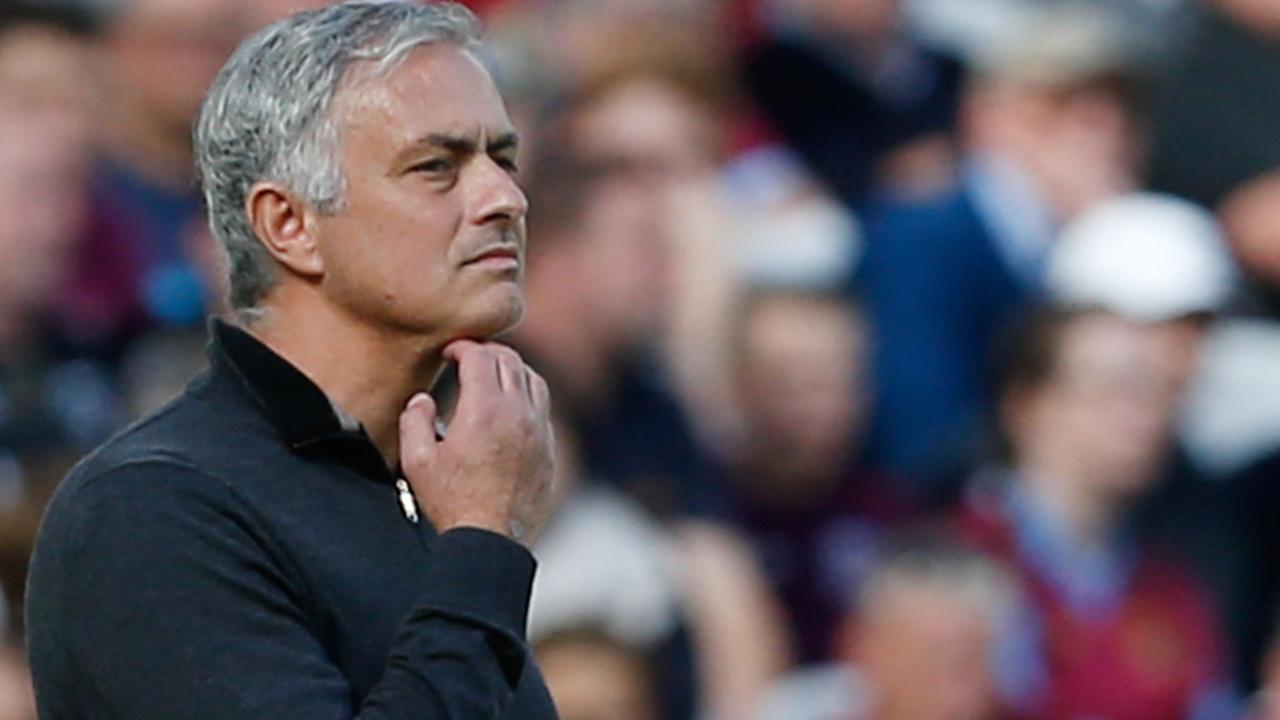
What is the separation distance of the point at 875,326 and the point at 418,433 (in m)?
3.20

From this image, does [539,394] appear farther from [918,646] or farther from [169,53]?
[918,646]

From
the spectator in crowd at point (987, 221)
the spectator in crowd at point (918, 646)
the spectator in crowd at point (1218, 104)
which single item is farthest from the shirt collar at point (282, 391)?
the spectator in crowd at point (1218, 104)

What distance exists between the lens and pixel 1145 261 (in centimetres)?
521

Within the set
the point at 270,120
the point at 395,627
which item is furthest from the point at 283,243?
the point at 395,627

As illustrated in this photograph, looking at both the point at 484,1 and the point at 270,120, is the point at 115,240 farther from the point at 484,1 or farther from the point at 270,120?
Answer: the point at 270,120

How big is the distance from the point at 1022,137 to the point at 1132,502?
0.77m

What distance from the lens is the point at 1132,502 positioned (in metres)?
5.18

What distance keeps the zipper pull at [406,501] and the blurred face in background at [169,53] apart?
251 centimetres

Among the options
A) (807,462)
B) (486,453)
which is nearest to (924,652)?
(807,462)

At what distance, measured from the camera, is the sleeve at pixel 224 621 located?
1738 millimetres

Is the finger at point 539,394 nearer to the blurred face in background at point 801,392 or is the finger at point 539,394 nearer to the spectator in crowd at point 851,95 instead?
the blurred face in background at point 801,392

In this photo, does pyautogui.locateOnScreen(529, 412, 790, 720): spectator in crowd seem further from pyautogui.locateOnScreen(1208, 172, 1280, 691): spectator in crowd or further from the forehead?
the forehead

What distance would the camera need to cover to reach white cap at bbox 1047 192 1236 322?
5.18 metres

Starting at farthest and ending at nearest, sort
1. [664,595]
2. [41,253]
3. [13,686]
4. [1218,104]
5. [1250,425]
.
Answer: [1218,104], [1250,425], [664,595], [41,253], [13,686]
